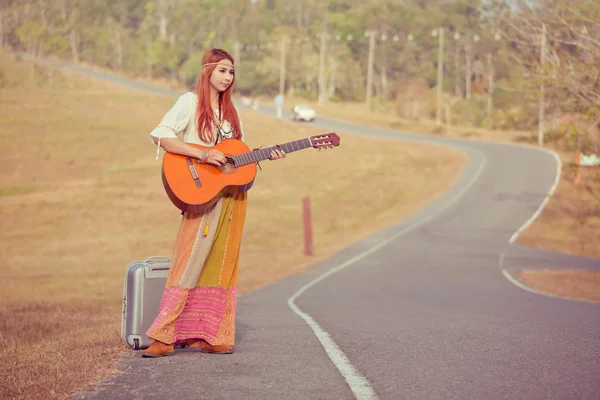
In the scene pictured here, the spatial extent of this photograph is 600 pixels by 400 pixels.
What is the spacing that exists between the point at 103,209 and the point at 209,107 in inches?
1508

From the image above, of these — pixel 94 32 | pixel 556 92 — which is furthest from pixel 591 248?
pixel 94 32

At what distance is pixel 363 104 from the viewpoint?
114812mm

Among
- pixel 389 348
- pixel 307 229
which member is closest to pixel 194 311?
pixel 389 348

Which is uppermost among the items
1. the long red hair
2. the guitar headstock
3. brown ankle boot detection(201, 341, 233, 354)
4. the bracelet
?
the long red hair

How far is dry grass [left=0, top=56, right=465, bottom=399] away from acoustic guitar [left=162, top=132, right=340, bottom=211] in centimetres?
133

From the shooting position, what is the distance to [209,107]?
24.6 ft

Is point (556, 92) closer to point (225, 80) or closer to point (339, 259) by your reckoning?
point (339, 259)

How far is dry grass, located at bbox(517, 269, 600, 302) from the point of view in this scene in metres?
20.8

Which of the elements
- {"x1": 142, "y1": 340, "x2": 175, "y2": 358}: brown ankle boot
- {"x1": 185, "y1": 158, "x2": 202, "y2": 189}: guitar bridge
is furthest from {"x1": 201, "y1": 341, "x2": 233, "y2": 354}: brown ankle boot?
{"x1": 185, "y1": 158, "x2": 202, "y2": 189}: guitar bridge

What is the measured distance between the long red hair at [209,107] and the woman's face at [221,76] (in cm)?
3

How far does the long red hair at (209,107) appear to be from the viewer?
745 centimetres

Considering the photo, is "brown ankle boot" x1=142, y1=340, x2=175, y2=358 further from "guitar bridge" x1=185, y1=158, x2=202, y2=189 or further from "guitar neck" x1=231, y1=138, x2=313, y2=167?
"guitar neck" x1=231, y1=138, x2=313, y2=167

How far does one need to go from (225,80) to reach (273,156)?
0.75 metres

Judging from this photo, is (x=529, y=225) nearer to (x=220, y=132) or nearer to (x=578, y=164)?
(x=578, y=164)
